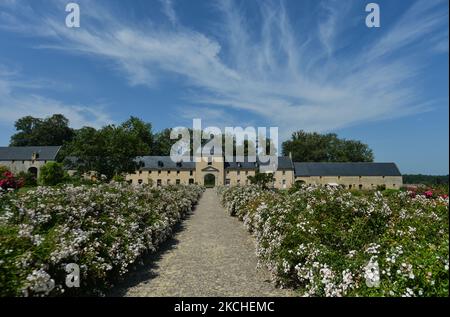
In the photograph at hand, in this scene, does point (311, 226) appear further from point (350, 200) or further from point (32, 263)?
point (32, 263)

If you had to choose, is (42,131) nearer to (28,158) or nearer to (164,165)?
(28,158)

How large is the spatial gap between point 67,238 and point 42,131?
83.4 m

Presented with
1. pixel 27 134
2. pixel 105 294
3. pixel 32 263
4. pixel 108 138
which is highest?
pixel 27 134

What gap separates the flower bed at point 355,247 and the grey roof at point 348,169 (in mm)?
52373

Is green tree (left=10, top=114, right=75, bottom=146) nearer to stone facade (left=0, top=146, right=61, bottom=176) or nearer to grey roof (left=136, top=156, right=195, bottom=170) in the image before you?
stone facade (left=0, top=146, right=61, bottom=176)

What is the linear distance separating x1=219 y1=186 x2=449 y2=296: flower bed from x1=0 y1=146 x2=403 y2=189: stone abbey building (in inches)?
2040

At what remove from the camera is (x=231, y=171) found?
62062 millimetres

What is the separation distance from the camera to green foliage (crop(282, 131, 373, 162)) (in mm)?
75750

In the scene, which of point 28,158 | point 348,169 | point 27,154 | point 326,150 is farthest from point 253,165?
point 27,154

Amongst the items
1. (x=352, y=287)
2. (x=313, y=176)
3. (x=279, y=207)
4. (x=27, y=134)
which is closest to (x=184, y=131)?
(x=313, y=176)

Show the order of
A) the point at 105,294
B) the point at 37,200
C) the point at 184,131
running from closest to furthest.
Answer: the point at 105,294 < the point at 37,200 < the point at 184,131

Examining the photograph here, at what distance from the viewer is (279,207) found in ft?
28.3

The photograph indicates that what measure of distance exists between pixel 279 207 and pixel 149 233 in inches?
134
